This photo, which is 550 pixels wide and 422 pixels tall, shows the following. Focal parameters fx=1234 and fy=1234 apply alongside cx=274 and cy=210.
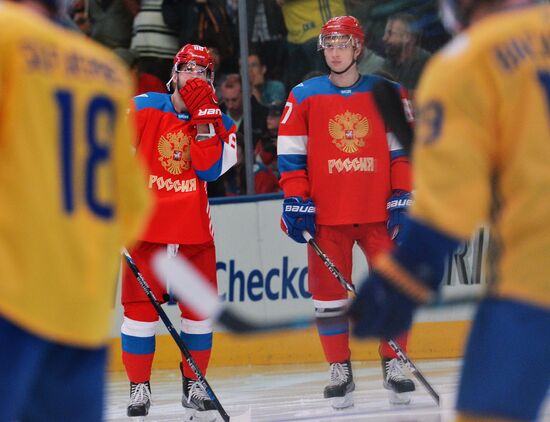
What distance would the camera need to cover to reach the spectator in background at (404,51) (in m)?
6.80

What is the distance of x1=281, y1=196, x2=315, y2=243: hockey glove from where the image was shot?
5305mm

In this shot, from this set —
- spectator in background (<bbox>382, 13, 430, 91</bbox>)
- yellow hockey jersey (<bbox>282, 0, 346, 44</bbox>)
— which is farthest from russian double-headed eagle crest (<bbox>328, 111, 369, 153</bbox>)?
yellow hockey jersey (<bbox>282, 0, 346, 44</bbox>)

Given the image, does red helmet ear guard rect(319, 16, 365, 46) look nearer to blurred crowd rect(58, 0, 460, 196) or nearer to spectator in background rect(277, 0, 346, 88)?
blurred crowd rect(58, 0, 460, 196)

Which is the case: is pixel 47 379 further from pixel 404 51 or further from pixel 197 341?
pixel 404 51

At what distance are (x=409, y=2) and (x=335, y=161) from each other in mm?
1861

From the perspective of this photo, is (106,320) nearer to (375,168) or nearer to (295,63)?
(375,168)

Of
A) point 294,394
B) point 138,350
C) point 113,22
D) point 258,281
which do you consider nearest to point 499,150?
point 138,350

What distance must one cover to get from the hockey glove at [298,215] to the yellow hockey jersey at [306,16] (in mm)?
1953

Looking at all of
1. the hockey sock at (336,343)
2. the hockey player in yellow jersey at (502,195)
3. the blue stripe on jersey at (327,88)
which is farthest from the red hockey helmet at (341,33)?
the hockey player in yellow jersey at (502,195)

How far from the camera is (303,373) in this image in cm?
657

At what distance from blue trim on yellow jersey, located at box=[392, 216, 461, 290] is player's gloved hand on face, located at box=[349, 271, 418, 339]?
0.17ft

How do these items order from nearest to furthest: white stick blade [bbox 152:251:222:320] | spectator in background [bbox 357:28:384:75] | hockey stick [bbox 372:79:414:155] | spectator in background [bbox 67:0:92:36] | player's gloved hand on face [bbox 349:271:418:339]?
player's gloved hand on face [bbox 349:271:418:339] → white stick blade [bbox 152:251:222:320] → hockey stick [bbox 372:79:414:155] → spectator in background [bbox 357:28:384:75] → spectator in background [bbox 67:0:92:36]

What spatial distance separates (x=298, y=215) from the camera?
5.32 meters

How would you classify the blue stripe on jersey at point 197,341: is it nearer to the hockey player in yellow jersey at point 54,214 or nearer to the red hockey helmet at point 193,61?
the red hockey helmet at point 193,61
